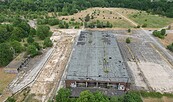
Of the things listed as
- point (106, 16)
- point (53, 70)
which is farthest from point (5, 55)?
point (106, 16)

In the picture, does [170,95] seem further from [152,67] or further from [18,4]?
[18,4]

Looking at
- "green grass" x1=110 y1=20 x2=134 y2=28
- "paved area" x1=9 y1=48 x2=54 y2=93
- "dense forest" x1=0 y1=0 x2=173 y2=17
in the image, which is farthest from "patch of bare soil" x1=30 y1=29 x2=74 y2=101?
"dense forest" x1=0 y1=0 x2=173 y2=17

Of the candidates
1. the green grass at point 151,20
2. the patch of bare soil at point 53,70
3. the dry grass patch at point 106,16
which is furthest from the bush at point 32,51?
the green grass at point 151,20

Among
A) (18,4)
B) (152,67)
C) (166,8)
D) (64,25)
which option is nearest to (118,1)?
(166,8)

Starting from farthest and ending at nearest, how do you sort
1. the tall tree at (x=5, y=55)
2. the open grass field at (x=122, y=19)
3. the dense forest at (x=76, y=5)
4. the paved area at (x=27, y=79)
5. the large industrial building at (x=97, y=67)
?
the dense forest at (x=76, y=5) → the open grass field at (x=122, y=19) → the tall tree at (x=5, y=55) → the paved area at (x=27, y=79) → the large industrial building at (x=97, y=67)

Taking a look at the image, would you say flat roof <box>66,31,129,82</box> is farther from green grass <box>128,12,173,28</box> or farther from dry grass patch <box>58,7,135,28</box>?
green grass <box>128,12,173,28</box>

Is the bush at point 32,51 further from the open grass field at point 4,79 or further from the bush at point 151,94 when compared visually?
the bush at point 151,94

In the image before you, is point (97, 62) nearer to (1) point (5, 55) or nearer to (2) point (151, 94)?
(2) point (151, 94)
